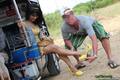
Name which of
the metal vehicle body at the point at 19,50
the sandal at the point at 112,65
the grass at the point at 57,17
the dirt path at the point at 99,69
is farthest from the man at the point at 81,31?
the grass at the point at 57,17

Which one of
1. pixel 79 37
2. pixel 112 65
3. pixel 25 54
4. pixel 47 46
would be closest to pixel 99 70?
pixel 112 65

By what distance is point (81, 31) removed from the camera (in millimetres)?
9773

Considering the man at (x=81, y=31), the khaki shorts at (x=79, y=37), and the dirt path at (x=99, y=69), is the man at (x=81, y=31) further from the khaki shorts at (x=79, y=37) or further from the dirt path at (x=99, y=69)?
the dirt path at (x=99, y=69)

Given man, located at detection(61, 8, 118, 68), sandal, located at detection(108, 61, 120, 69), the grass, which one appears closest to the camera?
man, located at detection(61, 8, 118, 68)

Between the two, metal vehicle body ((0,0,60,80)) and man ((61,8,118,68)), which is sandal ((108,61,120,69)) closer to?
man ((61,8,118,68))

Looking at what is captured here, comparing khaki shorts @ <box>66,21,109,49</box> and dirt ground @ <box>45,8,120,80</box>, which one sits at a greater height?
khaki shorts @ <box>66,21,109,49</box>

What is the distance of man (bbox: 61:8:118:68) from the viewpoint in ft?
30.7

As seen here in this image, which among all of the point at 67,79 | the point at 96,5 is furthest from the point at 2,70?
the point at 96,5

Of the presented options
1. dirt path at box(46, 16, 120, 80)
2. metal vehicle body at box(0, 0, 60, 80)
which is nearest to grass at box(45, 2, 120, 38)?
dirt path at box(46, 16, 120, 80)

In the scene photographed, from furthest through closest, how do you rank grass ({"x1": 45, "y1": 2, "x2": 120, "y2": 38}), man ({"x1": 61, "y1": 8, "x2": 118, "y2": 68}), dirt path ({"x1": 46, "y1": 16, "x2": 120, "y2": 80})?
1. grass ({"x1": 45, "y1": 2, "x2": 120, "y2": 38})
2. man ({"x1": 61, "y1": 8, "x2": 118, "y2": 68})
3. dirt path ({"x1": 46, "y1": 16, "x2": 120, "y2": 80})

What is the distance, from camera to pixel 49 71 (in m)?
10.5

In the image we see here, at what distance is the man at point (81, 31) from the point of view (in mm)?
9352

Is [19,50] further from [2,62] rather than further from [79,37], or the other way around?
[79,37]

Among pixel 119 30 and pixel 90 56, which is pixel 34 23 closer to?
pixel 90 56
